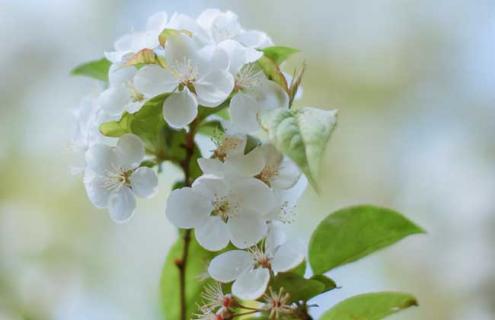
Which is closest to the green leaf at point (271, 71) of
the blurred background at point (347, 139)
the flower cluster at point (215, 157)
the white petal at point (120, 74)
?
the flower cluster at point (215, 157)

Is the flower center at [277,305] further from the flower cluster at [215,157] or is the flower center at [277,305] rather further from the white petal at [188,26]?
the white petal at [188,26]

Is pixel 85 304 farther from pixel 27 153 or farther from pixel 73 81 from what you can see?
pixel 73 81

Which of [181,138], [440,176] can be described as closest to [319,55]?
[440,176]

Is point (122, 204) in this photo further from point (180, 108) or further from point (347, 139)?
point (347, 139)

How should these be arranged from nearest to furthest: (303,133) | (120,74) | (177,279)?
(303,133)
(120,74)
(177,279)

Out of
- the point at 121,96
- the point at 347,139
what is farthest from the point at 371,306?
the point at 347,139

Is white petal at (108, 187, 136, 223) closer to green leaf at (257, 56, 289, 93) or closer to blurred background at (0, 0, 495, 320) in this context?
green leaf at (257, 56, 289, 93)
